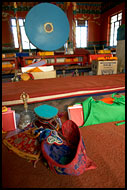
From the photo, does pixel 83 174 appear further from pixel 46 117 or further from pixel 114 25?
pixel 114 25

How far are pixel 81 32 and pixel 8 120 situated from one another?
618 cm

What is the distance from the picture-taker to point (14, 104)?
87 cm

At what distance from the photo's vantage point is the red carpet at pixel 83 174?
0.46 m

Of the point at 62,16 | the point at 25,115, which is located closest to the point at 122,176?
the point at 25,115

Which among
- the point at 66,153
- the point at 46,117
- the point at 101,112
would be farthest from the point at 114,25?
the point at 66,153

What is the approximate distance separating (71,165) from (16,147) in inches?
11.7

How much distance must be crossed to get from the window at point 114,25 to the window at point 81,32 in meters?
1.11

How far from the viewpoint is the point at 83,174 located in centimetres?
49

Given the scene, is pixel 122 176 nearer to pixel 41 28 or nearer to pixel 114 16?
pixel 41 28

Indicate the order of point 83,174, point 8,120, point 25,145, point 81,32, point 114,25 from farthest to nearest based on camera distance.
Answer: point 81,32
point 114,25
point 8,120
point 25,145
point 83,174

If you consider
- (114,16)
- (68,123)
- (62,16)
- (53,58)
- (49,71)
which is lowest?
(68,123)

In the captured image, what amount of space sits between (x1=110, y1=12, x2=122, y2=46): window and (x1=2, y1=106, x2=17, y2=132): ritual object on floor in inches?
223

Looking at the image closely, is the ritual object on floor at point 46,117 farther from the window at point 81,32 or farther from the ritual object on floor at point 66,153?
the window at point 81,32

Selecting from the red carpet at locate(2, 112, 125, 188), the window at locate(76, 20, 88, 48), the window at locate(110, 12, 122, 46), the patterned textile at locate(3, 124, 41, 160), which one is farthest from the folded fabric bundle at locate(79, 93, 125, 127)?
the window at locate(76, 20, 88, 48)
